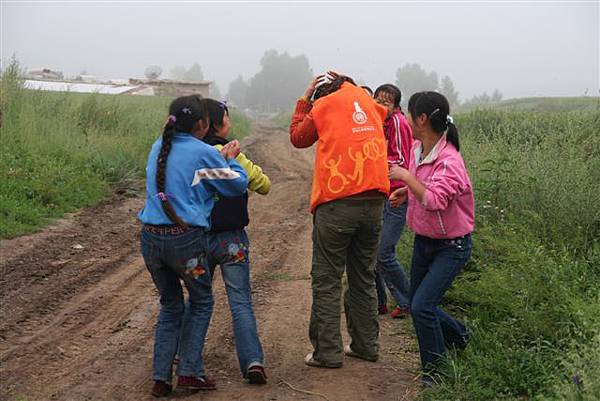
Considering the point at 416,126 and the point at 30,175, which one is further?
the point at 30,175

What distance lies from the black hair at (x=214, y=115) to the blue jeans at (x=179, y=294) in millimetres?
769

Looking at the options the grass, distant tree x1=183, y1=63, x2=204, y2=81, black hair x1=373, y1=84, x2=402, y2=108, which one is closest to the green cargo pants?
black hair x1=373, y1=84, x2=402, y2=108

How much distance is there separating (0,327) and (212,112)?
278cm

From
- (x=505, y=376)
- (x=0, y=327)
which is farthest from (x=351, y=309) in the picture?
(x=0, y=327)

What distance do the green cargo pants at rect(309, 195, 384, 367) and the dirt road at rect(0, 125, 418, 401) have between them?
17 cm

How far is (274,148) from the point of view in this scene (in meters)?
25.1

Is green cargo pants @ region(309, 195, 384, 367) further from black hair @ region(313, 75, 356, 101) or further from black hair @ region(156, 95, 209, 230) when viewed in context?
black hair @ region(156, 95, 209, 230)

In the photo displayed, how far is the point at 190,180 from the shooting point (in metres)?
4.99

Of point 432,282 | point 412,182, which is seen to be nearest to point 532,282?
point 432,282

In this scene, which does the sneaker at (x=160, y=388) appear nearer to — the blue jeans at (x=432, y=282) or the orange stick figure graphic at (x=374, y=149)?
the blue jeans at (x=432, y=282)

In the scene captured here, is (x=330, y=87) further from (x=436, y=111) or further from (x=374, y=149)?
(x=436, y=111)

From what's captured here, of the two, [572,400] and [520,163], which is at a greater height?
[520,163]

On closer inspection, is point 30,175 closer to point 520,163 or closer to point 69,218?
point 69,218

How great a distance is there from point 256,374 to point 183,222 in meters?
1.20
